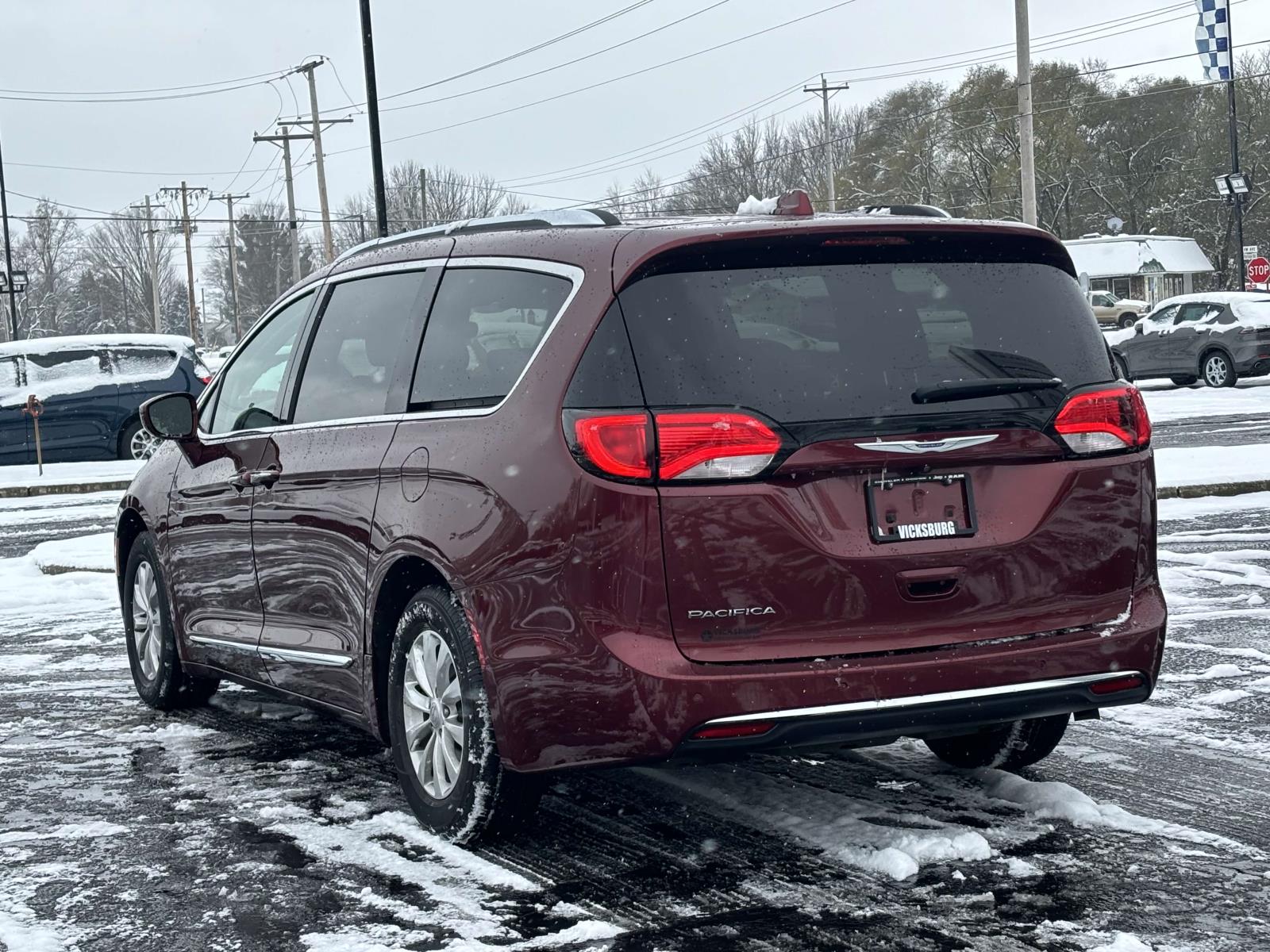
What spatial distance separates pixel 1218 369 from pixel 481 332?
2703cm

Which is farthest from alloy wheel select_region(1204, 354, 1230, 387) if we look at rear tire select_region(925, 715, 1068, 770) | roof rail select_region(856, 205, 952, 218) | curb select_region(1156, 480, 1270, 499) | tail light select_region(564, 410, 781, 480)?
tail light select_region(564, 410, 781, 480)

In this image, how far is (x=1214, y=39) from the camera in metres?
39.8

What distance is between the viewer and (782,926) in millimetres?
3777

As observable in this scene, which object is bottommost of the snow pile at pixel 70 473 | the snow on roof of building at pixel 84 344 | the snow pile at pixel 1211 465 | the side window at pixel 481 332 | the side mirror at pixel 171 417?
the snow pile at pixel 1211 465

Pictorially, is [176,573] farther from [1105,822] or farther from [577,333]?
[1105,822]

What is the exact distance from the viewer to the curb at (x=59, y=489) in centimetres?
2059

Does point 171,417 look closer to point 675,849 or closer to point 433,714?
point 433,714

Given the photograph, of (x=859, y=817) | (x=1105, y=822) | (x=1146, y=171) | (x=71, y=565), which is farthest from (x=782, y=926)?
(x=1146, y=171)

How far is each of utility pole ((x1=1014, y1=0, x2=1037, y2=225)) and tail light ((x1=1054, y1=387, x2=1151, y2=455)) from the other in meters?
26.1

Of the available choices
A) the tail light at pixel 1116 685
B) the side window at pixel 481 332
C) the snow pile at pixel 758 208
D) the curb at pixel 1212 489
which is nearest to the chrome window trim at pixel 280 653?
the side window at pixel 481 332

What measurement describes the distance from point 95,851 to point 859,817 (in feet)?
7.41

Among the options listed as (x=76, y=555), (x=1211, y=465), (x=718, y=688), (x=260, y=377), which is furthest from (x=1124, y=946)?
(x=1211, y=465)

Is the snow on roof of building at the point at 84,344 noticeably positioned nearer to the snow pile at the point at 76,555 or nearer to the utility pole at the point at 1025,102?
the snow pile at the point at 76,555

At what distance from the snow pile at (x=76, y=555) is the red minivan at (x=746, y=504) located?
23.7 ft
